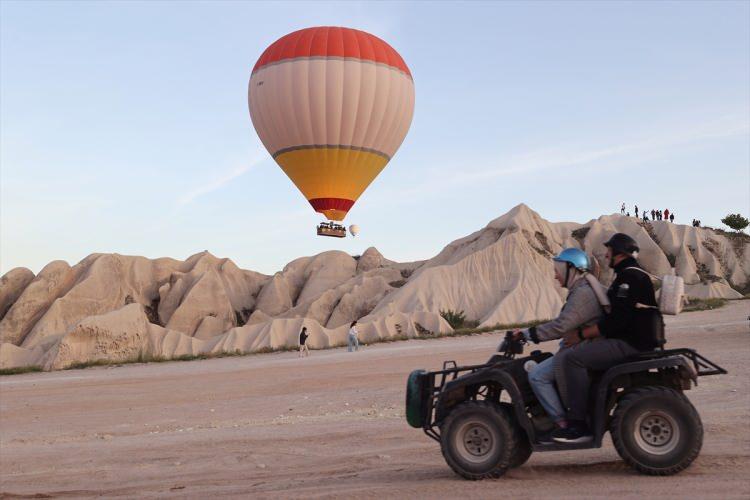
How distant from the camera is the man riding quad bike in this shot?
6.86 meters

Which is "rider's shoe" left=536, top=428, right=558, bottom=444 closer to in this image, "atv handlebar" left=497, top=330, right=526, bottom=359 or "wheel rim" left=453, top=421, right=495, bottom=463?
"wheel rim" left=453, top=421, right=495, bottom=463

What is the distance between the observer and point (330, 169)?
129ft

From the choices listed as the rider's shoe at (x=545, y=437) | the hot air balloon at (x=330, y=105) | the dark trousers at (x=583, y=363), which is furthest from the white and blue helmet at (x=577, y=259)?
the hot air balloon at (x=330, y=105)

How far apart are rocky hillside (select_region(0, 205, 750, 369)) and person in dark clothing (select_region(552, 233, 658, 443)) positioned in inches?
1380

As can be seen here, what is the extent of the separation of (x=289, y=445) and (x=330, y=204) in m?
30.2

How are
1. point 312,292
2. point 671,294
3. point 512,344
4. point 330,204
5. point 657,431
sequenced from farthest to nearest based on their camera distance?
point 312,292, point 330,204, point 512,344, point 657,431, point 671,294

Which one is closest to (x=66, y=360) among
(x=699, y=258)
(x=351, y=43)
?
(x=351, y=43)

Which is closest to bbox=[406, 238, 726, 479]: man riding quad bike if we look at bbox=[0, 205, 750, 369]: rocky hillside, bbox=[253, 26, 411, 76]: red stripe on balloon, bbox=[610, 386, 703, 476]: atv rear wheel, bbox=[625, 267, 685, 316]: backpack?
bbox=[610, 386, 703, 476]: atv rear wheel

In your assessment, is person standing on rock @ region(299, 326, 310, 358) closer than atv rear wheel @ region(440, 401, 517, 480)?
No

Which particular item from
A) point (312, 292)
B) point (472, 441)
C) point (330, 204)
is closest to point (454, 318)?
point (330, 204)

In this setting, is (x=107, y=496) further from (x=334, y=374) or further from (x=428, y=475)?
(x=334, y=374)

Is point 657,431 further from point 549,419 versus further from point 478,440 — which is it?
point 478,440

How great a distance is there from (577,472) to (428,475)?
1468 mm

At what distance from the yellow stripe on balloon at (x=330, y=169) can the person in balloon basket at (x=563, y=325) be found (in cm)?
3180
